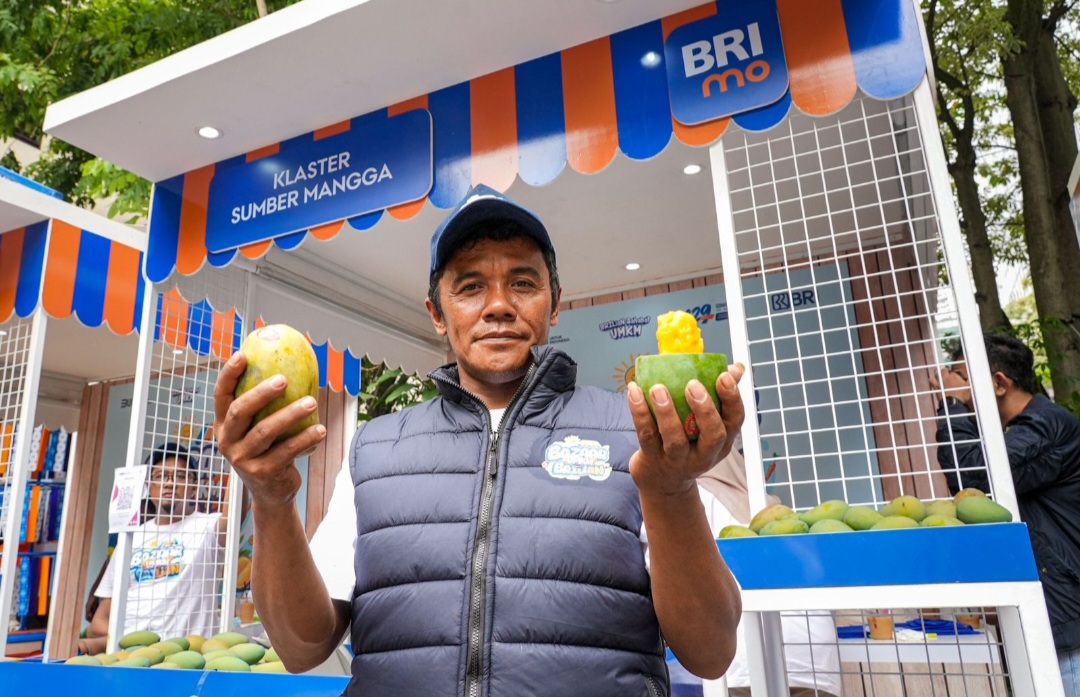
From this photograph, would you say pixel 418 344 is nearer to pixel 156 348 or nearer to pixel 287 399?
pixel 156 348

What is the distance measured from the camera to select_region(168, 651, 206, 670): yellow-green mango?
2.67 meters

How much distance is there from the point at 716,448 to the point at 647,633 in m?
0.53

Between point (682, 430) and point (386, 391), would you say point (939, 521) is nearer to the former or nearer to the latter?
point (682, 430)

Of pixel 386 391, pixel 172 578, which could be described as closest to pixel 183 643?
pixel 172 578

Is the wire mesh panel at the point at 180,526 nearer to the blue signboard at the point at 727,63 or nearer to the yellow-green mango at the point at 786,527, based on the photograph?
the blue signboard at the point at 727,63

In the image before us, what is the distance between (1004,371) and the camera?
11.3ft

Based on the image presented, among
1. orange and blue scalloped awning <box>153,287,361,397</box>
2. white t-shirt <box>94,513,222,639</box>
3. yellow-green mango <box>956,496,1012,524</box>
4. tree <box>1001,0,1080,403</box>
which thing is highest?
tree <box>1001,0,1080,403</box>

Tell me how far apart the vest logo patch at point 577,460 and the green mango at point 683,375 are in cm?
36

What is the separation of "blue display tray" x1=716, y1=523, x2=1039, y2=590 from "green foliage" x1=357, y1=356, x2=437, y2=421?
5917 mm

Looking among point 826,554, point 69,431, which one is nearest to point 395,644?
point 826,554

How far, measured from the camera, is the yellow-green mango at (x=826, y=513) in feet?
7.64

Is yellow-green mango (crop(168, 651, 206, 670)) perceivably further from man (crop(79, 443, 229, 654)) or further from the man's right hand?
the man's right hand

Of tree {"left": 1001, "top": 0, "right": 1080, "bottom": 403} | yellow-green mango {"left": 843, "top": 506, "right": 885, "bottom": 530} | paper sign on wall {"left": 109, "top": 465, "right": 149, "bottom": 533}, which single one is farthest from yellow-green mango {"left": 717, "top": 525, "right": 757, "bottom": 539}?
tree {"left": 1001, "top": 0, "right": 1080, "bottom": 403}

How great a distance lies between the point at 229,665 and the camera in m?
2.56
